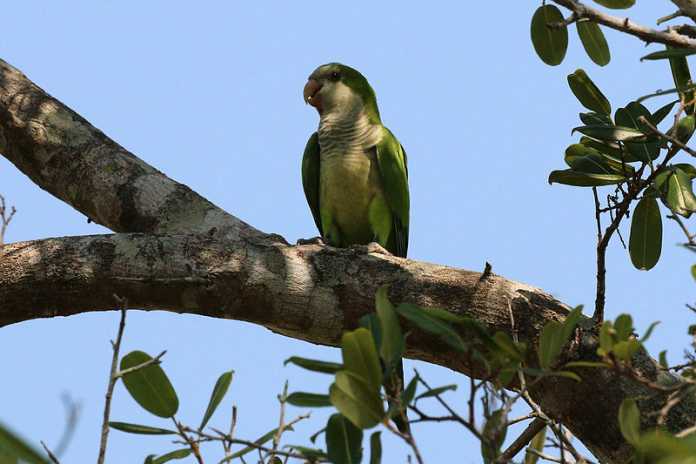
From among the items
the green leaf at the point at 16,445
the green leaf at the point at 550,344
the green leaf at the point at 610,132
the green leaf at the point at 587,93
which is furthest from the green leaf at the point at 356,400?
the green leaf at the point at 587,93

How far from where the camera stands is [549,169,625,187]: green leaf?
139 inches

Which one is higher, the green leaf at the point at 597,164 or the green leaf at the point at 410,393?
the green leaf at the point at 597,164

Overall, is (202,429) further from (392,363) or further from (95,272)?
(95,272)

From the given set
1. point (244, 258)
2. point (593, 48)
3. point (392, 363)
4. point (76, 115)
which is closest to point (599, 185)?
point (593, 48)

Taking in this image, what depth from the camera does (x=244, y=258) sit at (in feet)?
10.3

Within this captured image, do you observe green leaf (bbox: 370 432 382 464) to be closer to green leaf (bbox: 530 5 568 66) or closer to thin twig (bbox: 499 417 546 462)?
thin twig (bbox: 499 417 546 462)

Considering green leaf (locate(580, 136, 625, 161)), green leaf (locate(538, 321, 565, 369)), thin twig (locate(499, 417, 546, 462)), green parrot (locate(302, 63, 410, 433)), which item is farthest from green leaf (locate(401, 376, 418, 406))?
green parrot (locate(302, 63, 410, 433))

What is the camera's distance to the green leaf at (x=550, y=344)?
2.24m

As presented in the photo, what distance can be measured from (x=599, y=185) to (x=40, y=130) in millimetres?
2349

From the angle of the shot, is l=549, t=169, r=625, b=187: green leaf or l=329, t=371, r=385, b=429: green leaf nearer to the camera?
l=329, t=371, r=385, b=429: green leaf

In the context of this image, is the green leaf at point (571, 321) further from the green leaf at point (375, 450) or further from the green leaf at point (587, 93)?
the green leaf at point (587, 93)

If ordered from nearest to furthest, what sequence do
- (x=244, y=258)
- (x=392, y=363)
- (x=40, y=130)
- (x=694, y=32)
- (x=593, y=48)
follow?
1. (x=392, y=363)
2. (x=694, y=32)
3. (x=244, y=258)
4. (x=593, y=48)
5. (x=40, y=130)

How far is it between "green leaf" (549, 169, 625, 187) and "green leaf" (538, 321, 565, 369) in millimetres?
1399

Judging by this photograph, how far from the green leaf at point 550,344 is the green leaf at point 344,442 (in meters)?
0.50
